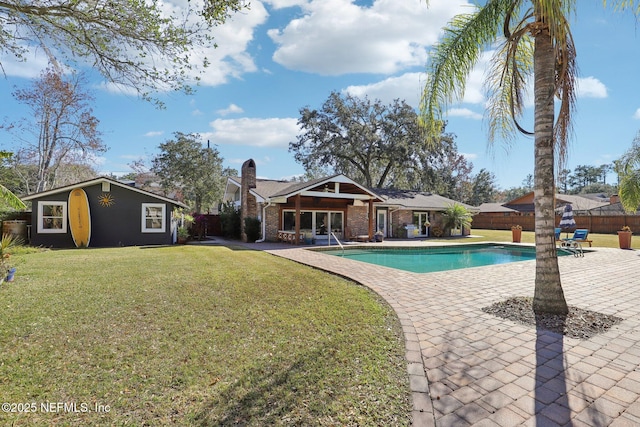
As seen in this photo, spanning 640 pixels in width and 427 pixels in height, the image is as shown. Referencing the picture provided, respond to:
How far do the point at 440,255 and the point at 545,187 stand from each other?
1197 centimetres

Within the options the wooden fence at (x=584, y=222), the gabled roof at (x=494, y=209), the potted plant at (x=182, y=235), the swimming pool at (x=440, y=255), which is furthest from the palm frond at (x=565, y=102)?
the gabled roof at (x=494, y=209)

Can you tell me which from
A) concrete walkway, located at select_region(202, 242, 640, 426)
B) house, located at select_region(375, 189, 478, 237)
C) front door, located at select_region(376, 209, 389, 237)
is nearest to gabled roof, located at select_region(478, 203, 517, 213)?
house, located at select_region(375, 189, 478, 237)

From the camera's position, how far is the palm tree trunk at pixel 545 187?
5.34m

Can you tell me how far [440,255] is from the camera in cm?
1675

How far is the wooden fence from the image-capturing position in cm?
2954

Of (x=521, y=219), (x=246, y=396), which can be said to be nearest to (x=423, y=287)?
(x=246, y=396)

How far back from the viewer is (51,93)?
72.2ft

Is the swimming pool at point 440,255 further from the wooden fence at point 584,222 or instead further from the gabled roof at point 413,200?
the wooden fence at point 584,222

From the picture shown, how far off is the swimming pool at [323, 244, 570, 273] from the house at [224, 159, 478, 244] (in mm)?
3576

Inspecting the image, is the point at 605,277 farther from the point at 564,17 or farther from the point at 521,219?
the point at 521,219

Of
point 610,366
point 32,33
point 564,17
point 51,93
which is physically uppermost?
point 51,93

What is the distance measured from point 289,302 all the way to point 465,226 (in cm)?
2367

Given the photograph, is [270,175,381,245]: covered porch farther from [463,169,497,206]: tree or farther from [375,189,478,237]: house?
[463,169,497,206]: tree

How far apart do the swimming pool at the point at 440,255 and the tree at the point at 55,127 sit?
20645 mm
